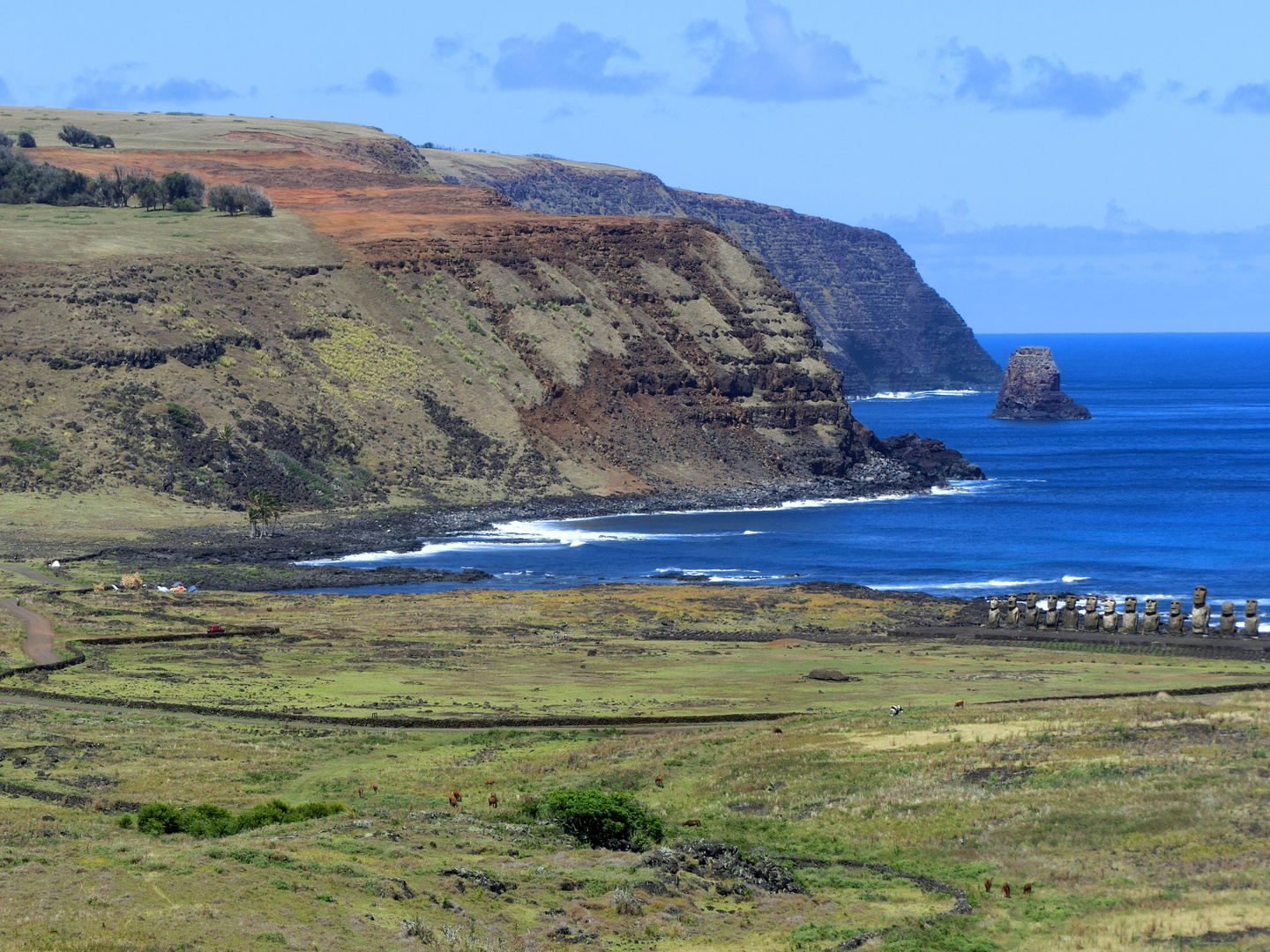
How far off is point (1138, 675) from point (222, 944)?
132ft

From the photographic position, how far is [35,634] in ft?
205

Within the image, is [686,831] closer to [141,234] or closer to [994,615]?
[994,615]

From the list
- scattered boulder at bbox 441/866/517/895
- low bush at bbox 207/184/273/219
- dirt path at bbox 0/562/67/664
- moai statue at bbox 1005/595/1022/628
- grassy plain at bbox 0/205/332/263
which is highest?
low bush at bbox 207/184/273/219

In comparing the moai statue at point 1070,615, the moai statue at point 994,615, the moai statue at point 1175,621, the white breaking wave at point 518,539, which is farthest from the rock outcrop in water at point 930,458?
the moai statue at point 1175,621

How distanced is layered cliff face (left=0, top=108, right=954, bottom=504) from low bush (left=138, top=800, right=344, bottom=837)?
7888 centimetres

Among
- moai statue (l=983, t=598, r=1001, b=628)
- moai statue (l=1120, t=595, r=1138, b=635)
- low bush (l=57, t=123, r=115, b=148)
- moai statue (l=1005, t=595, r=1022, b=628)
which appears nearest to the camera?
moai statue (l=1120, t=595, r=1138, b=635)

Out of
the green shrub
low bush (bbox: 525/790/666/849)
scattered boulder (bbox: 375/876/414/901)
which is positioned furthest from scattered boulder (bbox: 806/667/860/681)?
scattered boulder (bbox: 375/876/414/901)

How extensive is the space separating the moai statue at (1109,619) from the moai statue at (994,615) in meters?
4.87

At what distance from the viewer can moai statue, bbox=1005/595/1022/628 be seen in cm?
7112

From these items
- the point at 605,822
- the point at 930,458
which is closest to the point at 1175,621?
the point at 605,822

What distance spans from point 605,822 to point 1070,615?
143ft

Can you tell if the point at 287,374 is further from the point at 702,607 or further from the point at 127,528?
the point at 702,607

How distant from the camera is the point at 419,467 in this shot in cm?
12319

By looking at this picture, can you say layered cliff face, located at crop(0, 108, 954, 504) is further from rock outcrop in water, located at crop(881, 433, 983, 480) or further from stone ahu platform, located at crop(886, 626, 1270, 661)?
stone ahu platform, located at crop(886, 626, 1270, 661)
